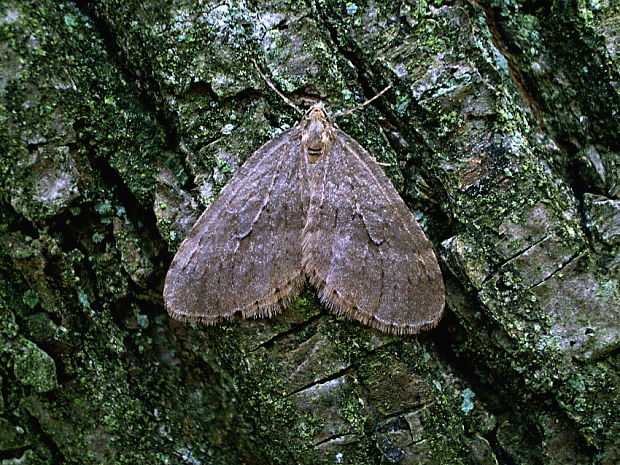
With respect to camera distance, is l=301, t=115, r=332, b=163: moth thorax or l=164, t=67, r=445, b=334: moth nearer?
l=164, t=67, r=445, b=334: moth

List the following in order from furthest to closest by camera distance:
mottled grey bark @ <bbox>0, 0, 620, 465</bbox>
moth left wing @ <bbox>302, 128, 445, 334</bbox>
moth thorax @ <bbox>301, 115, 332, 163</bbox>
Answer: moth thorax @ <bbox>301, 115, 332, 163</bbox> → moth left wing @ <bbox>302, 128, 445, 334</bbox> → mottled grey bark @ <bbox>0, 0, 620, 465</bbox>

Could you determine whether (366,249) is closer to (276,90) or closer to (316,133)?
(316,133)

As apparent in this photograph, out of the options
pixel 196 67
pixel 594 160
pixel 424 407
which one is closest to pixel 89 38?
pixel 196 67

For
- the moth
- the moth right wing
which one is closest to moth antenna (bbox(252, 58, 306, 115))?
the moth

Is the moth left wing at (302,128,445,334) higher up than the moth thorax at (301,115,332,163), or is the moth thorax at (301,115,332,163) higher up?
the moth thorax at (301,115,332,163)

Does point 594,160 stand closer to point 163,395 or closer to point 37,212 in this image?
point 163,395

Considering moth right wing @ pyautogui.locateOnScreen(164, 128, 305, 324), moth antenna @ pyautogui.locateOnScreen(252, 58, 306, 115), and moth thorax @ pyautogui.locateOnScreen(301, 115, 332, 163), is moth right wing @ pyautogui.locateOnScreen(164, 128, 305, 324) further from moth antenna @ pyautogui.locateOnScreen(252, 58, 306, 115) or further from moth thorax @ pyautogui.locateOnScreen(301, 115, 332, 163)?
moth antenna @ pyautogui.locateOnScreen(252, 58, 306, 115)

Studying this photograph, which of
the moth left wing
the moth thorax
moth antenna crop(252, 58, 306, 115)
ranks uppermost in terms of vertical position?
moth antenna crop(252, 58, 306, 115)
